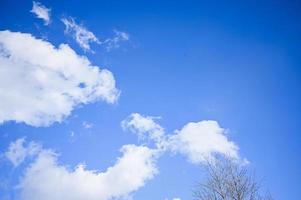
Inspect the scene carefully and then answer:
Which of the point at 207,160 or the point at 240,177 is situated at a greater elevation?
the point at 207,160

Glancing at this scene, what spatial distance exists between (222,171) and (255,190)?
197cm

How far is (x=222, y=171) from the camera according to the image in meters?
17.7

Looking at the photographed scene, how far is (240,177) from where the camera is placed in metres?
17.0

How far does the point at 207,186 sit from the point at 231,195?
5.10 ft

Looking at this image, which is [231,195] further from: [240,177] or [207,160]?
[207,160]

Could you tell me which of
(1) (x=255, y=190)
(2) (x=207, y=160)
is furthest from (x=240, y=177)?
(2) (x=207, y=160)

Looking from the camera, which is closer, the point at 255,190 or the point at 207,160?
the point at 255,190

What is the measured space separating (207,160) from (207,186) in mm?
1609

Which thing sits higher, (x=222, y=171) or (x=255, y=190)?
(x=222, y=171)

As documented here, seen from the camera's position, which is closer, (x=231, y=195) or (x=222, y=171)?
(x=231, y=195)

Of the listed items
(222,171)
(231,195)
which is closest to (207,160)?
(222,171)

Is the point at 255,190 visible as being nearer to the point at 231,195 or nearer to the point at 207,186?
the point at 231,195

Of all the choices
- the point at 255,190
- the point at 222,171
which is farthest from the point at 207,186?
the point at 255,190

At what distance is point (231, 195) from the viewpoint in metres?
16.5
